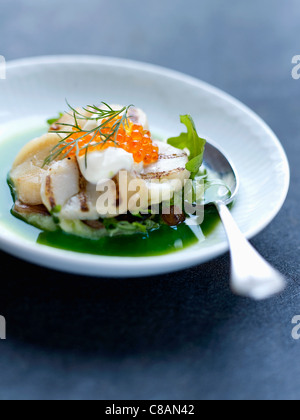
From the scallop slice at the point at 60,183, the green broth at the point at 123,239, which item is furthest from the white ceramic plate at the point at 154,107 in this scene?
the scallop slice at the point at 60,183

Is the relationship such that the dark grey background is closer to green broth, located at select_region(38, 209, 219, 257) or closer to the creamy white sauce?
green broth, located at select_region(38, 209, 219, 257)

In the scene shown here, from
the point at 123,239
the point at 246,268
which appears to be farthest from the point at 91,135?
the point at 246,268

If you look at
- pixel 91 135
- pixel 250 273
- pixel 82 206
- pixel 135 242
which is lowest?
pixel 250 273

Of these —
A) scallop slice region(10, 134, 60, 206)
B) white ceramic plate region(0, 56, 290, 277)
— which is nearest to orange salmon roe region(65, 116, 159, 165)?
scallop slice region(10, 134, 60, 206)

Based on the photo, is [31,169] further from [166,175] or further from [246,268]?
[246,268]

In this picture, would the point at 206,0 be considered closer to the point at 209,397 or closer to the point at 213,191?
the point at 213,191

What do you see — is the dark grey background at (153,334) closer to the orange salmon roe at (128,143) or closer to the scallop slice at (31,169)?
the scallop slice at (31,169)

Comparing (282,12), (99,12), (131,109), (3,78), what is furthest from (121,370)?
(282,12)
